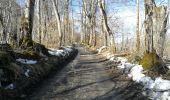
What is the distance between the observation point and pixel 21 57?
632 inches

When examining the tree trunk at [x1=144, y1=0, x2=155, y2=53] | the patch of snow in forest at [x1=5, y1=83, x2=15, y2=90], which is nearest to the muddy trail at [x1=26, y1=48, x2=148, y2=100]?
the patch of snow in forest at [x1=5, y1=83, x2=15, y2=90]

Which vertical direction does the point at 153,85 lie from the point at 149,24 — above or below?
below

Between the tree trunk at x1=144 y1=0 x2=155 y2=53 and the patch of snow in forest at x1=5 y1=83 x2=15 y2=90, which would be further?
the tree trunk at x1=144 y1=0 x2=155 y2=53

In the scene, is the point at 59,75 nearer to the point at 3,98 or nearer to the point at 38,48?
the point at 38,48

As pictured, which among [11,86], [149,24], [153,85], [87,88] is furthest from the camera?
[149,24]

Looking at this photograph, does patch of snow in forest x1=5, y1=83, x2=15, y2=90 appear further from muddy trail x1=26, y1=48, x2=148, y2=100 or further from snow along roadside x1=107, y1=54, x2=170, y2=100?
snow along roadside x1=107, y1=54, x2=170, y2=100

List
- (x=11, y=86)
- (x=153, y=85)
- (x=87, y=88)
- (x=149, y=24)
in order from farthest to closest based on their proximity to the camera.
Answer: (x=149, y=24) < (x=87, y=88) < (x=153, y=85) < (x=11, y=86)

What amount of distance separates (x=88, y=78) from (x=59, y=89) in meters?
3.08

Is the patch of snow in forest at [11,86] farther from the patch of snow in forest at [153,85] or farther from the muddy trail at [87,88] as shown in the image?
the patch of snow in forest at [153,85]

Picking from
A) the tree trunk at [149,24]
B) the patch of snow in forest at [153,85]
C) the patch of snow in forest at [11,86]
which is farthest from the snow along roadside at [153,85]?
the patch of snow in forest at [11,86]

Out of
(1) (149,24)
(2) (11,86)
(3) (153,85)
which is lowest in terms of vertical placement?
(3) (153,85)

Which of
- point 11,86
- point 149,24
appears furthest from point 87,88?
point 149,24

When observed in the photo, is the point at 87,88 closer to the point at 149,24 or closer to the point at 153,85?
the point at 153,85

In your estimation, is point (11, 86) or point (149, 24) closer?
point (11, 86)
